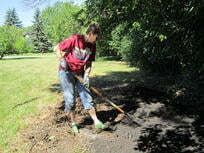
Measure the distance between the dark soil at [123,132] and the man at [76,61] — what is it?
0.42m

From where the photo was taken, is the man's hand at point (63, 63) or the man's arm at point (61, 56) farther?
the man's hand at point (63, 63)

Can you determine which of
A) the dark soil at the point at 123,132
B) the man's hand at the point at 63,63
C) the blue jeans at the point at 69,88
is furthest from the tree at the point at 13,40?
the man's hand at the point at 63,63

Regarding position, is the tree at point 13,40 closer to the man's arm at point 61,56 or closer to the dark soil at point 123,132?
the dark soil at point 123,132

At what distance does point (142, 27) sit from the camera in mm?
8102

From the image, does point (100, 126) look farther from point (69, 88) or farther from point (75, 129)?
point (69, 88)

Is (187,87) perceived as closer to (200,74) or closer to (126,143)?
(200,74)

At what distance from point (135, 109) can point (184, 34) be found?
2211mm

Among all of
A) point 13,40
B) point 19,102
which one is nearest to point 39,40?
point 13,40

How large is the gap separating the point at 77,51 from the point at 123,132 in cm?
179

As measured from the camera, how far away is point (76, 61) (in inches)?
245

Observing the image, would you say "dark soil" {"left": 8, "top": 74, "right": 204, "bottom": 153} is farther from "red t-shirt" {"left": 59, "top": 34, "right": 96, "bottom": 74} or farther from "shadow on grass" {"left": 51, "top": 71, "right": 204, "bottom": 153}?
"red t-shirt" {"left": 59, "top": 34, "right": 96, "bottom": 74}

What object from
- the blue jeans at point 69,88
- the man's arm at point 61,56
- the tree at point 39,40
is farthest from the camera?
the tree at point 39,40

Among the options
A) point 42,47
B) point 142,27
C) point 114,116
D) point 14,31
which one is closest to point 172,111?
point 114,116

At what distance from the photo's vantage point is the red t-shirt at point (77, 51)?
6062 millimetres
